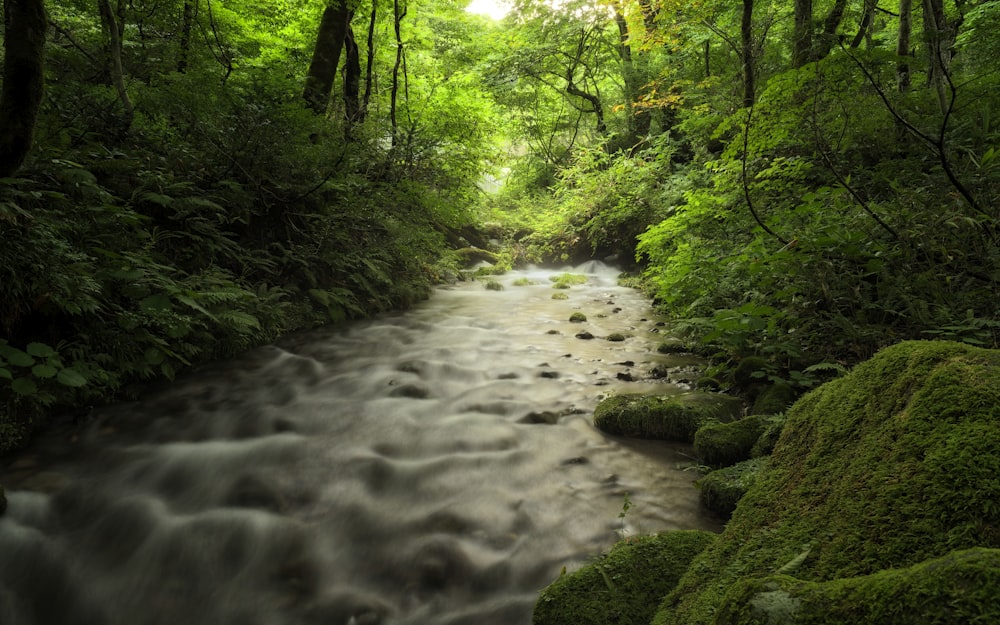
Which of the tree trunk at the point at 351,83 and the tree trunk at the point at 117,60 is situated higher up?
the tree trunk at the point at 351,83

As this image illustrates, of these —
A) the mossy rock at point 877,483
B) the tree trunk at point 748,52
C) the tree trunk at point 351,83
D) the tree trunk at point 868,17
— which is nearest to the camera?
the mossy rock at point 877,483

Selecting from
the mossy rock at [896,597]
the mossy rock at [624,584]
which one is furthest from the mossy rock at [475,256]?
the mossy rock at [896,597]

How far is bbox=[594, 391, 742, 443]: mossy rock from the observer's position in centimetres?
387

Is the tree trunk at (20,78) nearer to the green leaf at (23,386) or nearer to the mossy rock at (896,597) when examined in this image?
the green leaf at (23,386)

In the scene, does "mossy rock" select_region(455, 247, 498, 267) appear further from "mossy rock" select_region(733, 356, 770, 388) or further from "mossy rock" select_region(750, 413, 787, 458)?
"mossy rock" select_region(750, 413, 787, 458)

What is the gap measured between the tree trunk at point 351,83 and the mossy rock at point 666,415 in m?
7.26

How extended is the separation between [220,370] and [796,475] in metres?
5.29

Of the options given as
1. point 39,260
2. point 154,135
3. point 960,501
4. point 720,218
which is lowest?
point 960,501

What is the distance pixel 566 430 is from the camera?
4.13 metres

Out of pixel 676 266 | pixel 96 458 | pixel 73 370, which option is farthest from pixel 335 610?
pixel 676 266

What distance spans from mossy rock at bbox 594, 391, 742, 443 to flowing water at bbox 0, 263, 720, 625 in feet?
0.46

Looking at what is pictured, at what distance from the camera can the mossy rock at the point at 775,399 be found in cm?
→ 365

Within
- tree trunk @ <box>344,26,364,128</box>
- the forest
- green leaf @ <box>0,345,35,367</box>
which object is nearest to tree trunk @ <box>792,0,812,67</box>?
A: the forest

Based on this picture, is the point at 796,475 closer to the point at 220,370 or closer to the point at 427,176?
the point at 220,370
